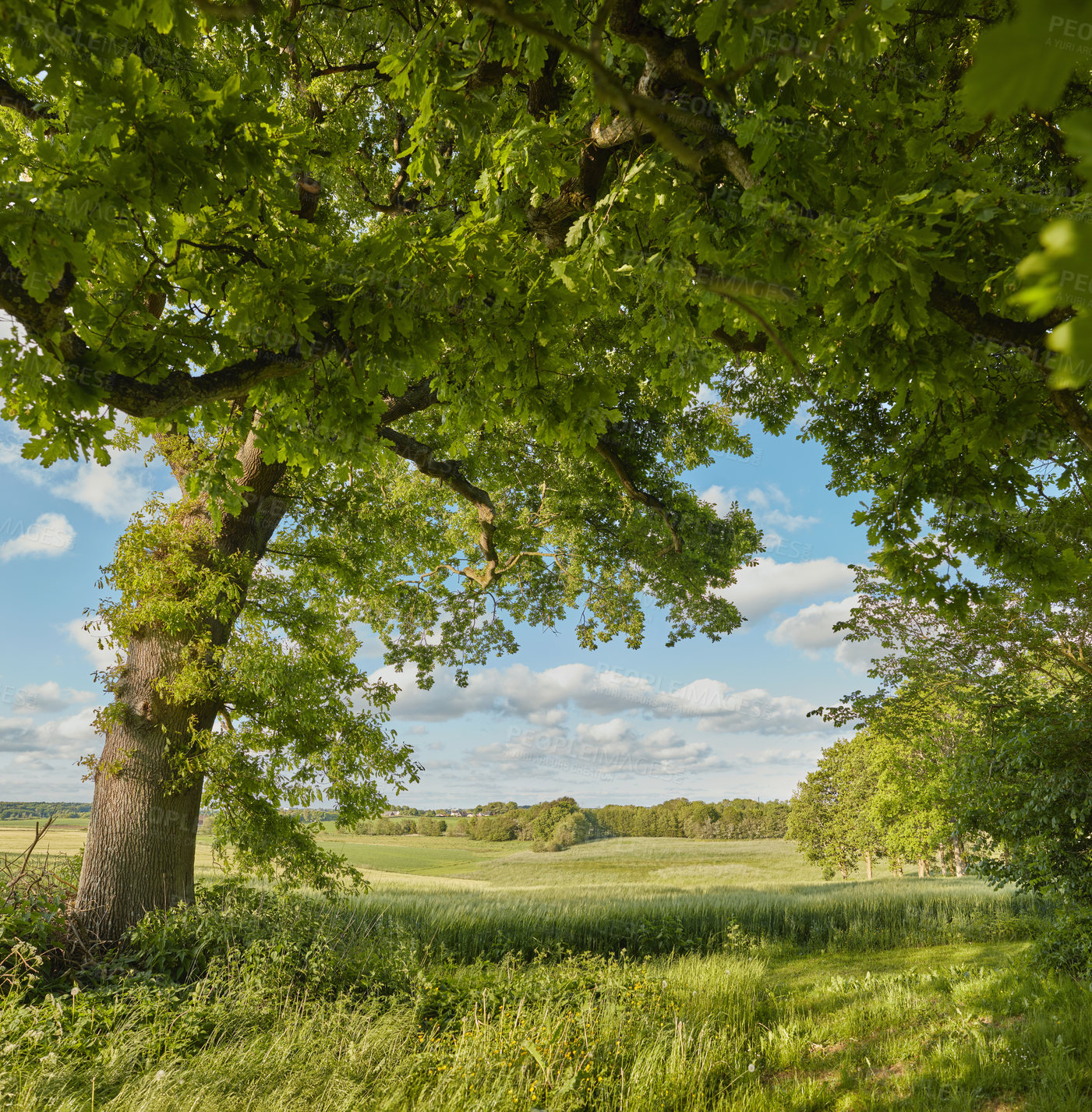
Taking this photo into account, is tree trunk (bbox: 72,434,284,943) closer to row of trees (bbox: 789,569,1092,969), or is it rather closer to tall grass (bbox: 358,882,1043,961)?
tall grass (bbox: 358,882,1043,961)

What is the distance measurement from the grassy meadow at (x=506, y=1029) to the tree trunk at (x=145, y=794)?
0.66 m

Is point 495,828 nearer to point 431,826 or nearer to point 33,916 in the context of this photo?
point 431,826

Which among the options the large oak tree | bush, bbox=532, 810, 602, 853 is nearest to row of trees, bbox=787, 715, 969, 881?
the large oak tree

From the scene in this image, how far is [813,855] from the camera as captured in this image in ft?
111

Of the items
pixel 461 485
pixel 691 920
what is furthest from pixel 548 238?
pixel 691 920

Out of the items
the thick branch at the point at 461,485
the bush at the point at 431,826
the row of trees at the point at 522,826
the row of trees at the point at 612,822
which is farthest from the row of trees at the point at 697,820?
the thick branch at the point at 461,485

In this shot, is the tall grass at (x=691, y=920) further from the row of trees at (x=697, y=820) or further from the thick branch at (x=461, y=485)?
the row of trees at (x=697, y=820)

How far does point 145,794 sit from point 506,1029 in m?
4.93

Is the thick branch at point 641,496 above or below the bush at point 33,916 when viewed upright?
above

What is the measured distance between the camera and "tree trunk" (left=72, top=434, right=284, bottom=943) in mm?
7441

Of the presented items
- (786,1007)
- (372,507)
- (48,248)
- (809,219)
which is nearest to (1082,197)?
(809,219)

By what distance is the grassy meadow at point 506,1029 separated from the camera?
4609 mm

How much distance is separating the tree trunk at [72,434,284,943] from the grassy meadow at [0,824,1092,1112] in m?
0.66

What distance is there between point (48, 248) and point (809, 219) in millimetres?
3539
